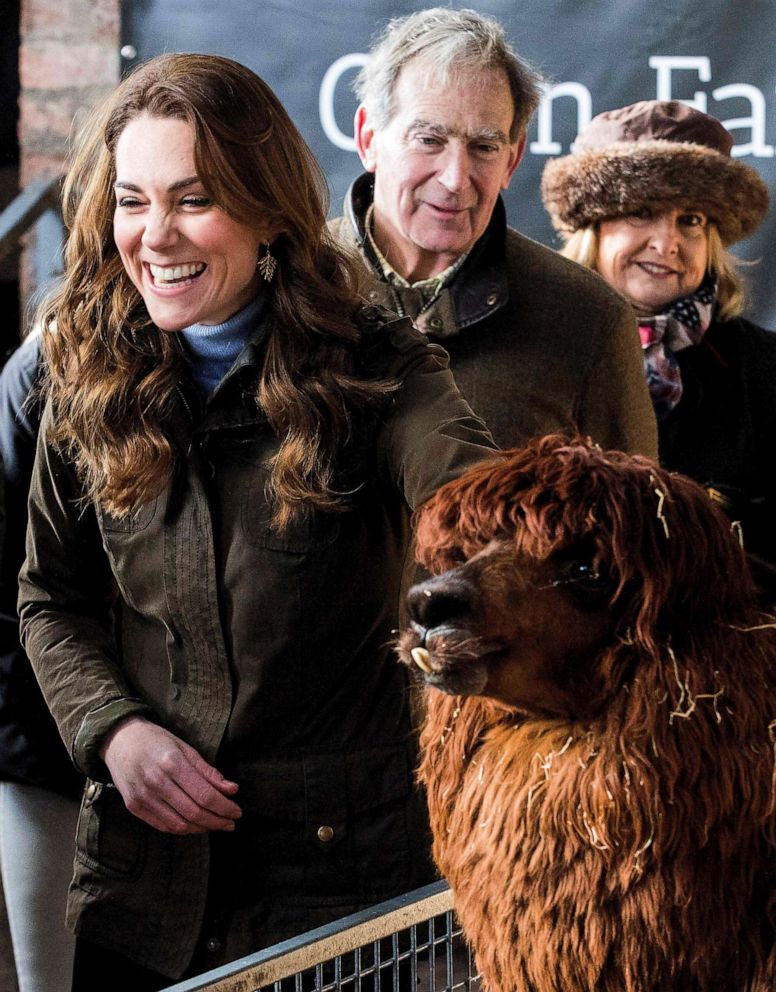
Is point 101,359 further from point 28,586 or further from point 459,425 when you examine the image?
point 459,425

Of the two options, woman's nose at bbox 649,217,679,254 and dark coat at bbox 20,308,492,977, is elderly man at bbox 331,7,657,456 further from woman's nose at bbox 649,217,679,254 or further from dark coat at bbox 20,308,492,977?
dark coat at bbox 20,308,492,977

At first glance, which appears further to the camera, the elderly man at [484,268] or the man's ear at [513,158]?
the man's ear at [513,158]

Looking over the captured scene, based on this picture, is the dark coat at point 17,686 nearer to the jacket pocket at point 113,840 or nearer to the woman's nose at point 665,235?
the jacket pocket at point 113,840

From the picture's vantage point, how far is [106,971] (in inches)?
57.0

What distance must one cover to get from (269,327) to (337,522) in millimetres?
201

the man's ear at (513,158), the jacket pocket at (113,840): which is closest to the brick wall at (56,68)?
the man's ear at (513,158)

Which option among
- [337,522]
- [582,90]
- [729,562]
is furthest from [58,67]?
[729,562]

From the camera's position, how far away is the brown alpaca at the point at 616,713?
89 centimetres

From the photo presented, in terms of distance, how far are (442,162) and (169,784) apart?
99cm

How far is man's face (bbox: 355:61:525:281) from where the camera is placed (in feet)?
6.27

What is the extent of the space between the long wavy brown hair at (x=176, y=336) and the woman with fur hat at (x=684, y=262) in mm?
1065

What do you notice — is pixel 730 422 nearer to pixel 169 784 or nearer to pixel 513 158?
pixel 513 158

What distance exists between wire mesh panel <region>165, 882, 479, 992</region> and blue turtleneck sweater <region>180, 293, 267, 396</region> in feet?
1.73

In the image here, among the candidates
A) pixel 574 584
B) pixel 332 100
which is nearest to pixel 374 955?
pixel 574 584
